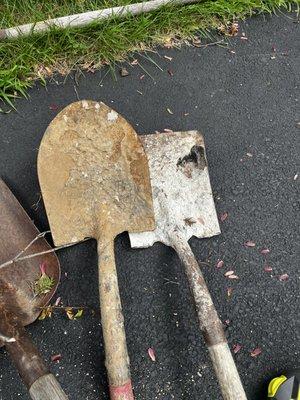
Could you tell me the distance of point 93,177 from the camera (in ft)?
8.95

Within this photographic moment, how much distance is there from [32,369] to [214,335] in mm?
873

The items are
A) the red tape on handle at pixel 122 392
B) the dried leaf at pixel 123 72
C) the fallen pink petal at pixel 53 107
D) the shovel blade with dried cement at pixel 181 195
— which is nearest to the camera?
the red tape on handle at pixel 122 392

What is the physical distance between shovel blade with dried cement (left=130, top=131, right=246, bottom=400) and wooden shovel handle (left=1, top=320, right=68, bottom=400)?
0.79 m

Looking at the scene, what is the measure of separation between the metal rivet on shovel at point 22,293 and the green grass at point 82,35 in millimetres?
873

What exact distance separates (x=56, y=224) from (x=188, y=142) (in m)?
0.91

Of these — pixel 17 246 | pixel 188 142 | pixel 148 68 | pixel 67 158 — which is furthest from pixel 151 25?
pixel 17 246

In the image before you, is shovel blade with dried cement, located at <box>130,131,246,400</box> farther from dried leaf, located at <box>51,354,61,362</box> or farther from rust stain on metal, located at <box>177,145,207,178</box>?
dried leaf, located at <box>51,354,61,362</box>

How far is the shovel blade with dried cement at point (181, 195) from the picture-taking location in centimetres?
279

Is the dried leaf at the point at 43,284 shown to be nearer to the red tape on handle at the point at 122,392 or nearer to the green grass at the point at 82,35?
the red tape on handle at the point at 122,392

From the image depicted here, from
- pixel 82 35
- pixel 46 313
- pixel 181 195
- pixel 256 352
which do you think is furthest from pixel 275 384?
pixel 82 35

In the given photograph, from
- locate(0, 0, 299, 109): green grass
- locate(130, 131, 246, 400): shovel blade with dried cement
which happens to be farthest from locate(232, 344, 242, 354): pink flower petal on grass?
locate(0, 0, 299, 109): green grass

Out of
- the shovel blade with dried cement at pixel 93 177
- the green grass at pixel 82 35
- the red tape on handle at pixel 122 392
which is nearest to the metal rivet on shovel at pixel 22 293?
the shovel blade with dried cement at pixel 93 177

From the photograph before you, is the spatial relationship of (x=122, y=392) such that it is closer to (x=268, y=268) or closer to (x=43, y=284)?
(x=43, y=284)

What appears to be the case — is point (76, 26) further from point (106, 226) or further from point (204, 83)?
point (106, 226)
